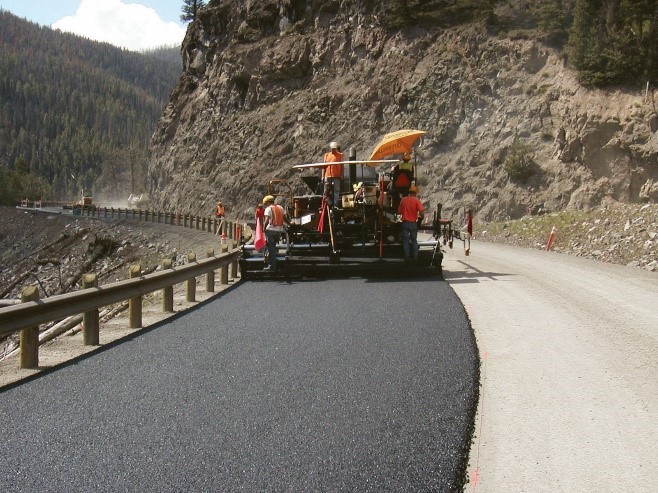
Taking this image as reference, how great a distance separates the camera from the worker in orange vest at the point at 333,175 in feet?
52.5

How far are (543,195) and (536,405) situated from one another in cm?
3320

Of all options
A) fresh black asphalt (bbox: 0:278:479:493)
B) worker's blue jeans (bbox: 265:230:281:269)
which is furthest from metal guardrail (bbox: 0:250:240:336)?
worker's blue jeans (bbox: 265:230:281:269)

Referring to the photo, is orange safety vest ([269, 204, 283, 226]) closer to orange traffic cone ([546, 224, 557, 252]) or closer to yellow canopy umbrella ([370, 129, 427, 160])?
yellow canopy umbrella ([370, 129, 427, 160])

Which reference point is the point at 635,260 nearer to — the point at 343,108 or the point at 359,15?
the point at 343,108

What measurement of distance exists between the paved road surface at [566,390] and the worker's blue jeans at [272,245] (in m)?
4.06

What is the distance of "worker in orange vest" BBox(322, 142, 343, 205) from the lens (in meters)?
16.0

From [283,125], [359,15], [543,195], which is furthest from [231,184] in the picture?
[543,195]

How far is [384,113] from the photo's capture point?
49.7 m

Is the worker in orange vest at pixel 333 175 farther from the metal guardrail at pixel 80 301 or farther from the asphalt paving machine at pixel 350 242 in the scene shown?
the metal guardrail at pixel 80 301

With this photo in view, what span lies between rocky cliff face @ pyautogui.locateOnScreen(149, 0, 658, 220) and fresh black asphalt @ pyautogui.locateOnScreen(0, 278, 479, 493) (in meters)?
28.6

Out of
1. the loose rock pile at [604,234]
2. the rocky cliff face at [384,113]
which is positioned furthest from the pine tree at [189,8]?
the loose rock pile at [604,234]

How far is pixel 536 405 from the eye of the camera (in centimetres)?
570

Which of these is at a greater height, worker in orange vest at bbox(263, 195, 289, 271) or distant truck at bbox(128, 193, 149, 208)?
worker in orange vest at bbox(263, 195, 289, 271)

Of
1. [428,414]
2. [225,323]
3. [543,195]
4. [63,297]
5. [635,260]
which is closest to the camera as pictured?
[428,414]
